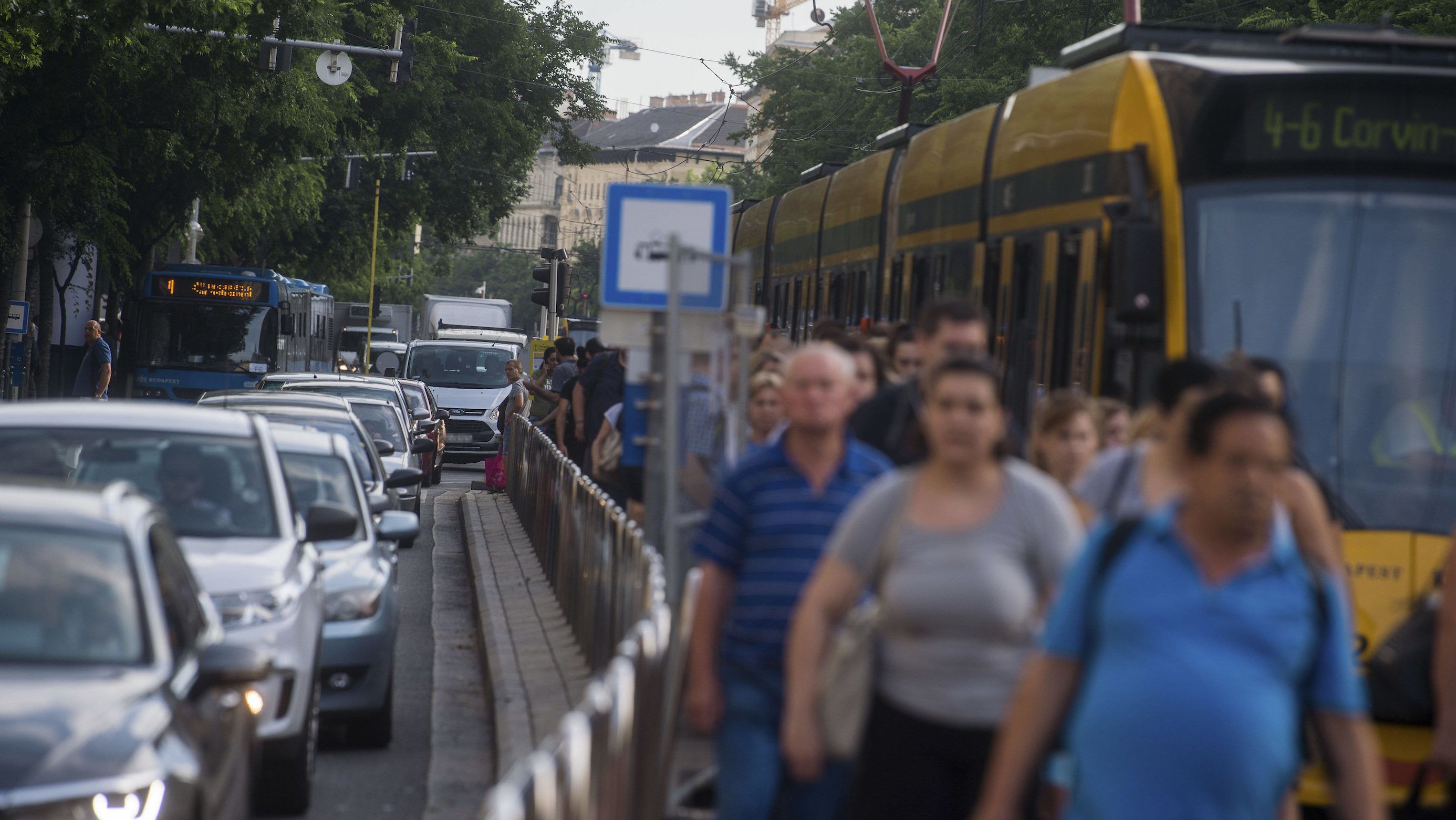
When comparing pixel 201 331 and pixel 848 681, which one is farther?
pixel 201 331

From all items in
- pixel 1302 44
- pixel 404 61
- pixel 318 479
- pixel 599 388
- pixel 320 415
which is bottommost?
pixel 318 479

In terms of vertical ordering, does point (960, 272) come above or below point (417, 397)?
above

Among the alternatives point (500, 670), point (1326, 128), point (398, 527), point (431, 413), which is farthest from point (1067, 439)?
point (431, 413)

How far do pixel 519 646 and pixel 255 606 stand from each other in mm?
4818

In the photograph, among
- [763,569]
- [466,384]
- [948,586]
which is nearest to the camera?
[948,586]

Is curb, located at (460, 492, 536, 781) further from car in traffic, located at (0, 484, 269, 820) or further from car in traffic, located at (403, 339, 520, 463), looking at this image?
car in traffic, located at (403, 339, 520, 463)

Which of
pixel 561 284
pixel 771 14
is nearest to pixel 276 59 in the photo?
pixel 561 284

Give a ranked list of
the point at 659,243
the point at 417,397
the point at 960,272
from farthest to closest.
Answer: the point at 417,397, the point at 960,272, the point at 659,243

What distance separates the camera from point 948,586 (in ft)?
15.3

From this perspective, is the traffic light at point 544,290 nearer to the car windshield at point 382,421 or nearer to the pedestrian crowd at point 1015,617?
the car windshield at point 382,421

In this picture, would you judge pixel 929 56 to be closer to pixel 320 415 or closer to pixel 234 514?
pixel 320 415

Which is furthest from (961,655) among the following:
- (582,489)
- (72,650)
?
(582,489)

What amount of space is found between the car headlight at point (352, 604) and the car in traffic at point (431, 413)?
18517mm

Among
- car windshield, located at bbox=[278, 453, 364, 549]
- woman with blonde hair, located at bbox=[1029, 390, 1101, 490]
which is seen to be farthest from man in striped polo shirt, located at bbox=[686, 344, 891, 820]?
car windshield, located at bbox=[278, 453, 364, 549]
